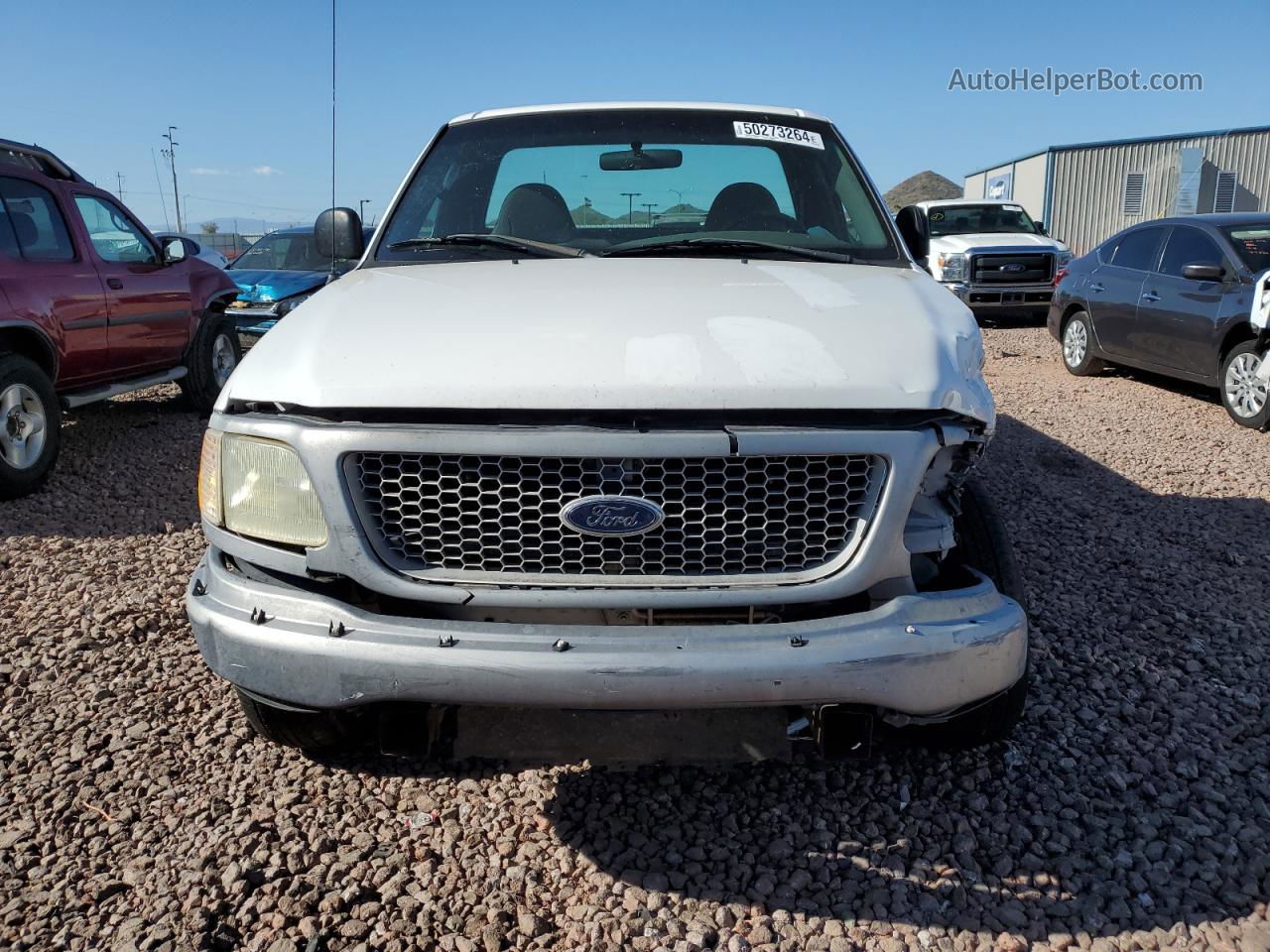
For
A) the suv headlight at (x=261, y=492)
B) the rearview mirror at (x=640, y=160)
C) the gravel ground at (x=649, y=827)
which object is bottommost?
the gravel ground at (x=649, y=827)

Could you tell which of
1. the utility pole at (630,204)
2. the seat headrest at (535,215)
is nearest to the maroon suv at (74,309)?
the seat headrest at (535,215)

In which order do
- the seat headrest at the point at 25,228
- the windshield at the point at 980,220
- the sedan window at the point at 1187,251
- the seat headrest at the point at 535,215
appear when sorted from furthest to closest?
1. the windshield at the point at 980,220
2. the sedan window at the point at 1187,251
3. the seat headrest at the point at 25,228
4. the seat headrest at the point at 535,215

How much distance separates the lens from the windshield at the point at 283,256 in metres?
12.5

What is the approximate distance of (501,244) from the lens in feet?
10.6

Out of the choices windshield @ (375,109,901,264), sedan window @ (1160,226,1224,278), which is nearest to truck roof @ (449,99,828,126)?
windshield @ (375,109,901,264)

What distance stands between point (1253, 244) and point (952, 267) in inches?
230

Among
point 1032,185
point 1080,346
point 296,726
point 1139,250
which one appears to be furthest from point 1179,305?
point 1032,185

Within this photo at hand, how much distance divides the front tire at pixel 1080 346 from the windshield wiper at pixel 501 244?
27.3 feet

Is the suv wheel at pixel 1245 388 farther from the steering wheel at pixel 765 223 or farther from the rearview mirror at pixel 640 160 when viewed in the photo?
the rearview mirror at pixel 640 160

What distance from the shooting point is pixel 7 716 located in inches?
126

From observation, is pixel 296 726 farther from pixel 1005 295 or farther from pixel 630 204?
pixel 1005 295

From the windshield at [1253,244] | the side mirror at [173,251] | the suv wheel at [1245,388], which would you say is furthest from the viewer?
the windshield at [1253,244]

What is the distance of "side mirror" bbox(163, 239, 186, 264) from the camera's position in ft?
25.4

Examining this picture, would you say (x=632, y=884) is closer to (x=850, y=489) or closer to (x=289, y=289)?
(x=850, y=489)
